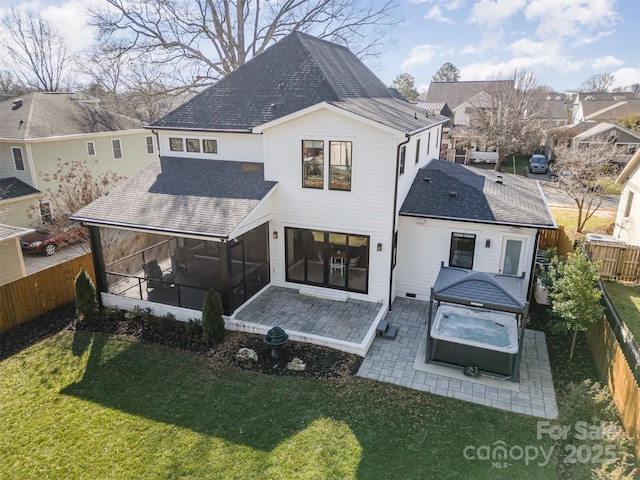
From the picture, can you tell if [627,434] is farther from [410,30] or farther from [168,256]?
[410,30]

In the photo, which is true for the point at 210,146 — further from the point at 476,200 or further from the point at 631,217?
the point at 631,217

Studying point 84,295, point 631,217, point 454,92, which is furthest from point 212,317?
point 454,92

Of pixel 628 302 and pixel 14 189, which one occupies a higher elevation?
pixel 14 189

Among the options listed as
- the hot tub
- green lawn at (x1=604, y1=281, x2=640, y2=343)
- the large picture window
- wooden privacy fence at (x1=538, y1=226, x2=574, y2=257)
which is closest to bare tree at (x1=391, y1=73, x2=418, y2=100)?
wooden privacy fence at (x1=538, y1=226, x2=574, y2=257)

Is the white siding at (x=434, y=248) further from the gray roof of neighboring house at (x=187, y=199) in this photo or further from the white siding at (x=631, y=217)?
the white siding at (x=631, y=217)

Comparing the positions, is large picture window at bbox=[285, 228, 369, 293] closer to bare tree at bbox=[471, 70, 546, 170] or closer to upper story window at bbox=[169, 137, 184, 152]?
upper story window at bbox=[169, 137, 184, 152]

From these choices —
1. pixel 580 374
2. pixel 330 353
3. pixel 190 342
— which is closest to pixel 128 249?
pixel 190 342
